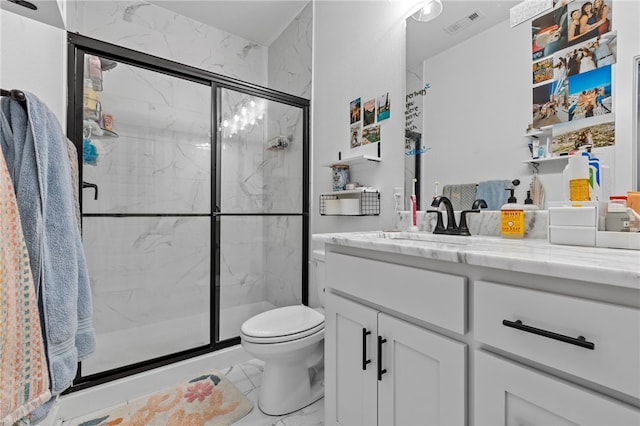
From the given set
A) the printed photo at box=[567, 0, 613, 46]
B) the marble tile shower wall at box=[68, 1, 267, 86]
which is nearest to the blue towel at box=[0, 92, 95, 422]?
the printed photo at box=[567, 0, 613, 46]

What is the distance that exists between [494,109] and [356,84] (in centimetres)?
93

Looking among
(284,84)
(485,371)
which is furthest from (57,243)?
(284,84)

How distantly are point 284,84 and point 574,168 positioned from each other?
2343 mm

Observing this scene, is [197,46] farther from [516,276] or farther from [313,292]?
[516,276]

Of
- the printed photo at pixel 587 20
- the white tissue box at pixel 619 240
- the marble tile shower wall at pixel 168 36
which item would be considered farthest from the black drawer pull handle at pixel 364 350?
the marble tile shower wall at pixel 168 36

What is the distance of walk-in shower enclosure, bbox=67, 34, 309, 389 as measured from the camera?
182cm

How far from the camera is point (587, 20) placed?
3.26 feet

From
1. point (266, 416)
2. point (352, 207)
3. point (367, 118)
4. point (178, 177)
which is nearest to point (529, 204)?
point (352, 207)

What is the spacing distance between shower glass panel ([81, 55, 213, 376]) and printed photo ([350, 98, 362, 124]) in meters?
0.98

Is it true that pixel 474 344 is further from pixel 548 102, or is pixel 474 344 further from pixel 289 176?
pixel 289 176

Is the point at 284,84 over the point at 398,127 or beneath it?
over

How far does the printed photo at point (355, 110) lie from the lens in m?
1.88

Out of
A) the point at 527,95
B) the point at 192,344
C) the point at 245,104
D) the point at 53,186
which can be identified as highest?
the point at 245,104

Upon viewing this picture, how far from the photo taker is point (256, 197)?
2533 millimetres
